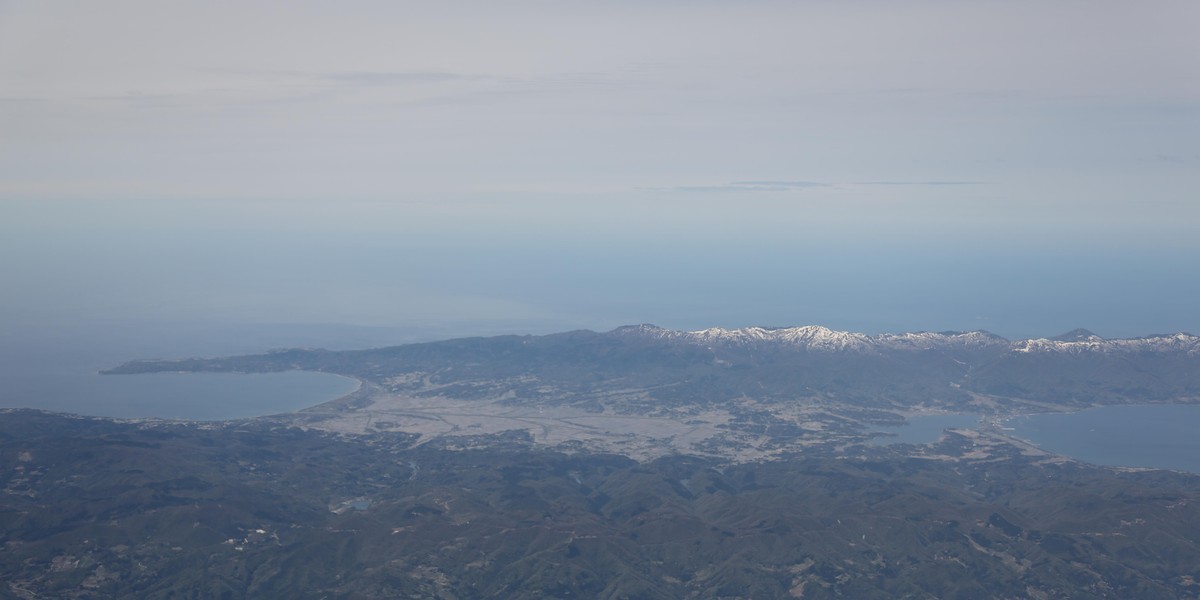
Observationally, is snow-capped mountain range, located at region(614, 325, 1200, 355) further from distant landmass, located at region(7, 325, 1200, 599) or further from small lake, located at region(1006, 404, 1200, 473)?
small lake, located at region(1006, 404, 1200, 473)

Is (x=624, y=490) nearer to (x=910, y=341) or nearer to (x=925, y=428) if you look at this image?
(x=925, y=428)

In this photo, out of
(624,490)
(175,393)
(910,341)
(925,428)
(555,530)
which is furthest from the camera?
(910,341)

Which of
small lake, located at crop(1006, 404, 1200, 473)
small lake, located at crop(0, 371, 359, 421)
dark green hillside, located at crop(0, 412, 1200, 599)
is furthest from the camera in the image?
small lake, located at crop(0, 371, 359, 421)

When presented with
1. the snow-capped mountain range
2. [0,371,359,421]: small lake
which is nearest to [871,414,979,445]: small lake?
the snow-capped mountain range

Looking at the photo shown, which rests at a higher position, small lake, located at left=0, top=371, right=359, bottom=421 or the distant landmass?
small lake, located at left=0, top=371, right=359, bottom=421

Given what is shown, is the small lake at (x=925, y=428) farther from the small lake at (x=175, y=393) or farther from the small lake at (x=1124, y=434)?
the small lake at (x=175, y=393)

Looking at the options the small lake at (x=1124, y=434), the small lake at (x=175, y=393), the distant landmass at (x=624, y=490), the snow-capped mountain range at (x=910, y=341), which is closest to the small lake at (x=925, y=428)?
the distant landmass at (x=624, y=490)

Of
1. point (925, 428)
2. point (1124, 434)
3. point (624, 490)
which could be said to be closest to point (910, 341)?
point (925, 428)
